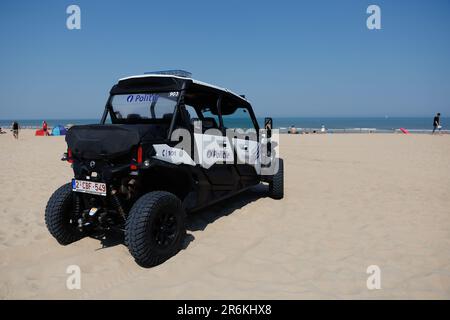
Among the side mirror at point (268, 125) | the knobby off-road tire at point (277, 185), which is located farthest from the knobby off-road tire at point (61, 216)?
the knobby off-road tire at point (277, 185)

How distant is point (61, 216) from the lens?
3.79 m

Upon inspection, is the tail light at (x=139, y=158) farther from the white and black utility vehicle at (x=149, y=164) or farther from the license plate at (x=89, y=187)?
the license plate at (x=89, y=187)

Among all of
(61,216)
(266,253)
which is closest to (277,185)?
(266,253)

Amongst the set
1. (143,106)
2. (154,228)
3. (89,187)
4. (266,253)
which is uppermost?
(143,106)

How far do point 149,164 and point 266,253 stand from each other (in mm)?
1857

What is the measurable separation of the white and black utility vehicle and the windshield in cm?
1

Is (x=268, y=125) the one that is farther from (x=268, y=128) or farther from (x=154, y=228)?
(x=154, y=228)

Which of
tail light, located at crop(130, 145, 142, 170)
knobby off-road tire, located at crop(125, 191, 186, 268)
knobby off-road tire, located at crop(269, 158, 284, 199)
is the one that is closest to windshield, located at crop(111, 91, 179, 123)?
tail light, located at crop(130, 145, 142, 170)

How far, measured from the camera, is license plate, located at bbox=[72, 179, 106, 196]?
330cm

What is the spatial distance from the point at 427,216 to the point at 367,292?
10.3 ft
